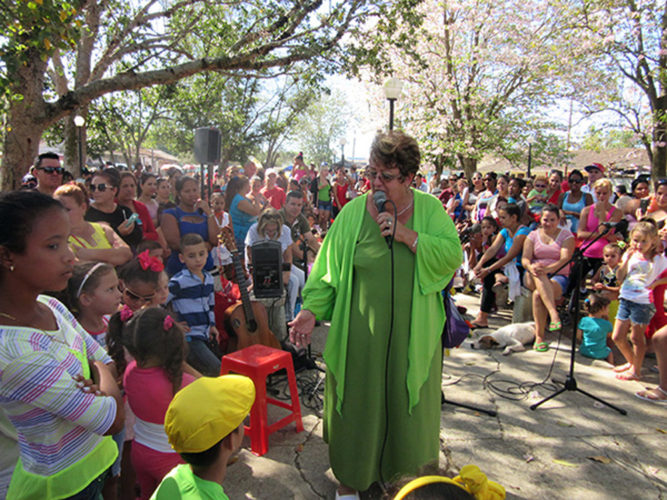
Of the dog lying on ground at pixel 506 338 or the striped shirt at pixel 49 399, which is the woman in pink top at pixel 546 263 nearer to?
the dog lying on ground at pixel 506 338

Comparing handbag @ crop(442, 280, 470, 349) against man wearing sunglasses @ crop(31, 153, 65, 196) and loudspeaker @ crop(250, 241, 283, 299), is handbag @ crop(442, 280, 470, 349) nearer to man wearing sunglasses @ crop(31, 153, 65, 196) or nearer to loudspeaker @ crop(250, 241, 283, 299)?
loudspeaker @ crop(250, 241, 283, 299)

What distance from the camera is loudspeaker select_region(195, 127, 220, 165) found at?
7.91 metres

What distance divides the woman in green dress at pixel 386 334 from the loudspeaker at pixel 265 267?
1.99 metres

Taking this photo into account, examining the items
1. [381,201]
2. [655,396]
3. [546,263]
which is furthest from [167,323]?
[546,263]

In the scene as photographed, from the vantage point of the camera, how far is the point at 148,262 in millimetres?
3092

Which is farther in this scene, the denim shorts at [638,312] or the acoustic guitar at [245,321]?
the denim shorts at [638,312]

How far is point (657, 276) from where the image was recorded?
441 cm

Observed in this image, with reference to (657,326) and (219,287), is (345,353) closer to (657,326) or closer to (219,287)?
(219,287)

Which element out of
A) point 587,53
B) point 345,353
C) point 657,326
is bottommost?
point 657,326

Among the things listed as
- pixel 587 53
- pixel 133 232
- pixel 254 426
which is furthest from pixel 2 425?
pixel 587 53

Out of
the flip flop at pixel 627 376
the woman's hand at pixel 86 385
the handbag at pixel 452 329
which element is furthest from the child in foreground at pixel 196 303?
the flip flop at pixel 627 376

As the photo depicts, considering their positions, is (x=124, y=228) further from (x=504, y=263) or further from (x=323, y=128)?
(x=323, y=128)

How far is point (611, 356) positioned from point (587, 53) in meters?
11.6

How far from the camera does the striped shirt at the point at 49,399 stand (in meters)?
1.37
